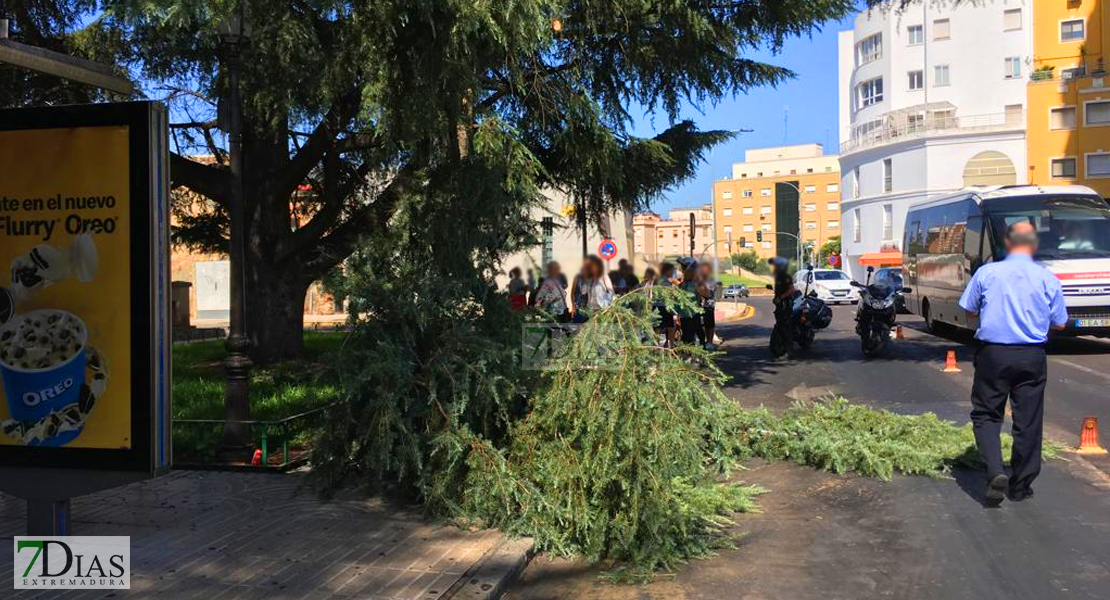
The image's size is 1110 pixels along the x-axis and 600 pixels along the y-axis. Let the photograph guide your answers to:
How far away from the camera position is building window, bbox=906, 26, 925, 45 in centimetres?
5950

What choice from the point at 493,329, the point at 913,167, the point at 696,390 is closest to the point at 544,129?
the point at 493,329

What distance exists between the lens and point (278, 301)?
14.1m

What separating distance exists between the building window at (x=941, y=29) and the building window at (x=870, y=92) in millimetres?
4764

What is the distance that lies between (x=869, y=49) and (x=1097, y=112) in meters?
20.7

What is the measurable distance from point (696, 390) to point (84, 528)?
4.12 metres

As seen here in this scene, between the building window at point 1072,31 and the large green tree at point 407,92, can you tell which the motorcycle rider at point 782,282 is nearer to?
the large green tree at point 407,92

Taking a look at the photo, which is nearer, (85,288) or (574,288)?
(85,288)

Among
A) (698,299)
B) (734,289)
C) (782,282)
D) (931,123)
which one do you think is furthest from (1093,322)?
(931,123)

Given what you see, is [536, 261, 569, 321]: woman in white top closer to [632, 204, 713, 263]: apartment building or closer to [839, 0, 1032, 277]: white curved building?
[632, 204, 713, 263]: apartment building

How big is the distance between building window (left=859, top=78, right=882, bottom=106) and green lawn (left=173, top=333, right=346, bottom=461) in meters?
56.3

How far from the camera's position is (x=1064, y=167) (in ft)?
155

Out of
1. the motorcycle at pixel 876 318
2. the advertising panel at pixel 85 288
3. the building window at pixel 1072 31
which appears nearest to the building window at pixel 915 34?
the building window at pixel 1072 31

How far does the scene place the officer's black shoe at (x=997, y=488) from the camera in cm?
573

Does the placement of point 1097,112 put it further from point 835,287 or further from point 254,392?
point 254,392
